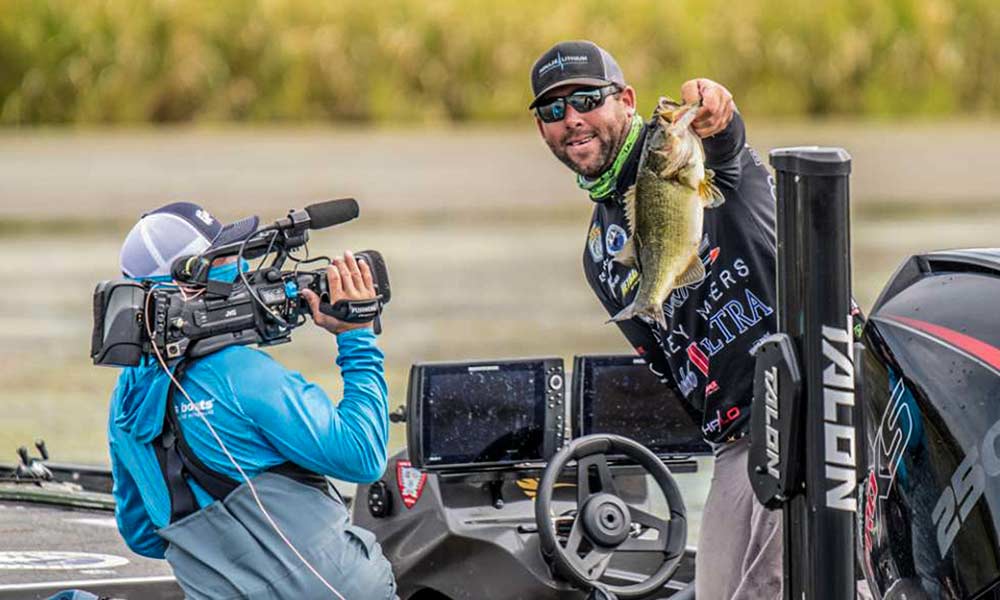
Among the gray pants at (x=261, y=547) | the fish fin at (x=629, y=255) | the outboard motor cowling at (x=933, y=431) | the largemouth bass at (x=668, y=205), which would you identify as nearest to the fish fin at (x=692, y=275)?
the largemouth bass at (x=668, y=205)

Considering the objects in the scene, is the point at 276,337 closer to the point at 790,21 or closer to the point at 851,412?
the point at 851,412

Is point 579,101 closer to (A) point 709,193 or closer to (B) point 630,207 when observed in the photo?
(B) point 630,207

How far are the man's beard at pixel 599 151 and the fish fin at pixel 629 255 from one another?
260mm

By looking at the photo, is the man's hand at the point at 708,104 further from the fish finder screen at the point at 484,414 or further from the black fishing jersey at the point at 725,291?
the fish finder screen at the point at 484,414

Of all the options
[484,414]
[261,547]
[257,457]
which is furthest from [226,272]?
[484,414]

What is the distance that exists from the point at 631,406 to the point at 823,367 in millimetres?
1869

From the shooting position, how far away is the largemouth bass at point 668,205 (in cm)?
421

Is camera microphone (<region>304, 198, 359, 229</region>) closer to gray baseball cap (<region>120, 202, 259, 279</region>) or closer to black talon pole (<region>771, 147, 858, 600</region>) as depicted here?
gray baseball cap (<region>120, 202, 259, 279</region>)

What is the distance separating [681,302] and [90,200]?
1865 centimetres

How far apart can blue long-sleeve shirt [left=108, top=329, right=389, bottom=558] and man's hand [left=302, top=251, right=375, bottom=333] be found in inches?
3.0

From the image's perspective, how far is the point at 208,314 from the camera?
4.25m

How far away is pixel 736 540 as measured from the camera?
15.8 ft

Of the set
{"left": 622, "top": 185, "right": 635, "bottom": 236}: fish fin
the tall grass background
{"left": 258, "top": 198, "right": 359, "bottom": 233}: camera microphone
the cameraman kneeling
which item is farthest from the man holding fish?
the tall grass background

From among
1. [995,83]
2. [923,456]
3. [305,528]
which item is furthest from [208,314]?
[995,83]
